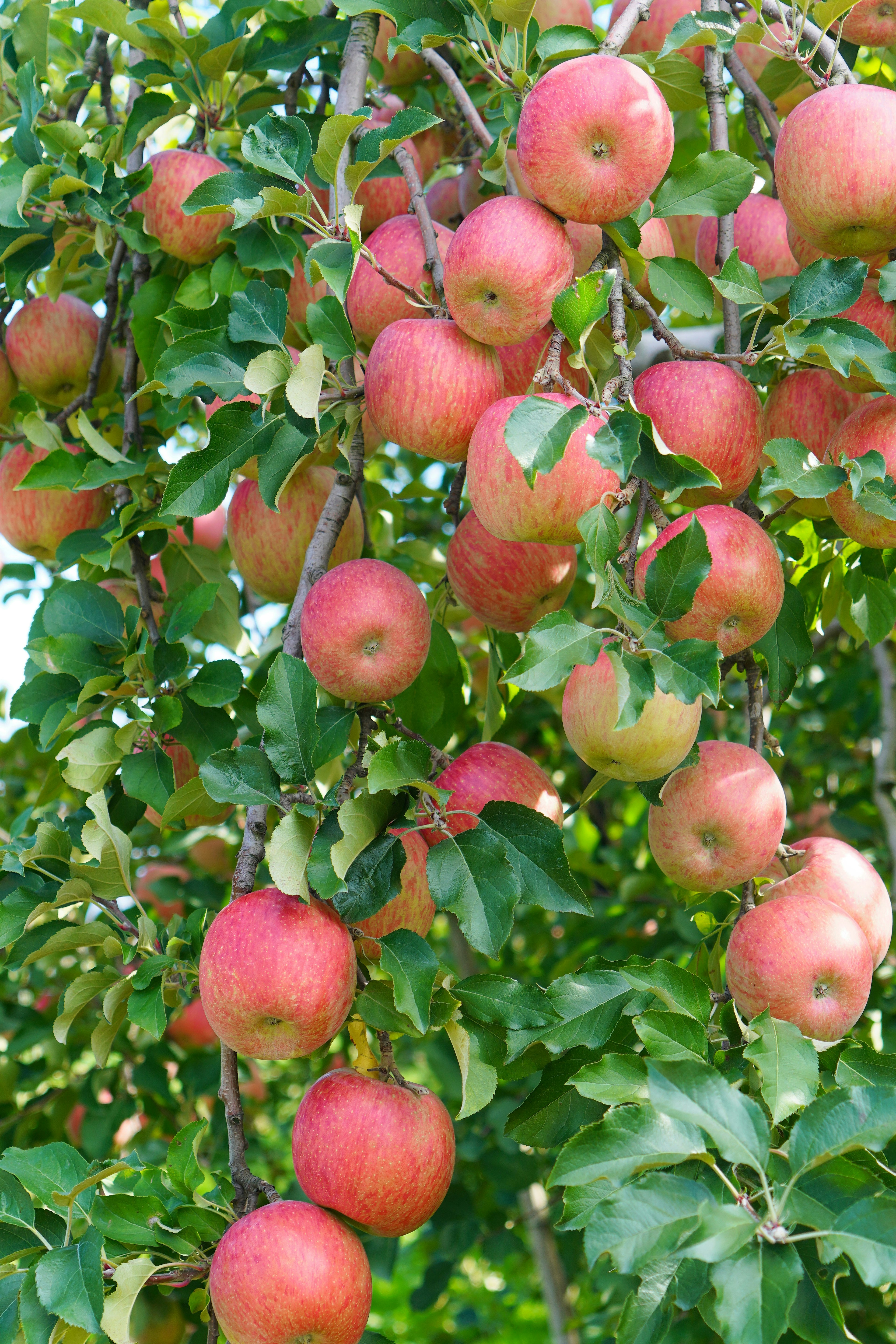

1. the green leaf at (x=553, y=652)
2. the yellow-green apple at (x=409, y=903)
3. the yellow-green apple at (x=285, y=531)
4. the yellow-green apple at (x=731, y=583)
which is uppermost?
the green leaf at (x=553, y=652)

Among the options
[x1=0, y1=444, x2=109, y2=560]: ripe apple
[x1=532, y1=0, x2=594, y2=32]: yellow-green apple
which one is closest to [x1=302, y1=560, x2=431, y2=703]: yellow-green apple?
[x1=0, y1=444, x2=109, y2=560]: ripe apple

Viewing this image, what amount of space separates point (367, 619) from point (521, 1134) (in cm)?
57

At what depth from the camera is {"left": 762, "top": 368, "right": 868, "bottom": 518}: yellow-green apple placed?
127cm

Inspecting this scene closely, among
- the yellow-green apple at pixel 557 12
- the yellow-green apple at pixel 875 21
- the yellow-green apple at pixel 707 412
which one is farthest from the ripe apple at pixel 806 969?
the yellow-green apple at pixel 557 12

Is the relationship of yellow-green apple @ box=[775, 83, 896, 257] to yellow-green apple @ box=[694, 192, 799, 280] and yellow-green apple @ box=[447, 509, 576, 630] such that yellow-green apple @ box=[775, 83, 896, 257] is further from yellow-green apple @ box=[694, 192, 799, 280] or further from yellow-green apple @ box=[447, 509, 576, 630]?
yellow-green apple @ box=[447, 509, 576, 630]

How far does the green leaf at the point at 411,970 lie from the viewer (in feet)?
3.44

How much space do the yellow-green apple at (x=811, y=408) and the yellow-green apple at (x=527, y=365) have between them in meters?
0.23

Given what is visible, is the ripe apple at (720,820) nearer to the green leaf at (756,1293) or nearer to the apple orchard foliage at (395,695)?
the apple orchard foliage at (395,695)

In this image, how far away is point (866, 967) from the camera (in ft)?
3.80

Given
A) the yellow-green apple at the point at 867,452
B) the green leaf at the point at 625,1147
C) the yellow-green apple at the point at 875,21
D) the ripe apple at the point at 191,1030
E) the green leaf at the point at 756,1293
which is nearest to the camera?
the green leaf at the point at 756,1293

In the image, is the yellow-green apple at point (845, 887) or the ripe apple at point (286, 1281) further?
the yellow-green apple at point (845, 887)

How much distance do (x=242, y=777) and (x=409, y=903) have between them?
251mm

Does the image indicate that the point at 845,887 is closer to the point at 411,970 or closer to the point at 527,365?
the point at 411,970

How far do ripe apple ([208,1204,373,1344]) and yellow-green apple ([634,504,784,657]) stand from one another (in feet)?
2.26
